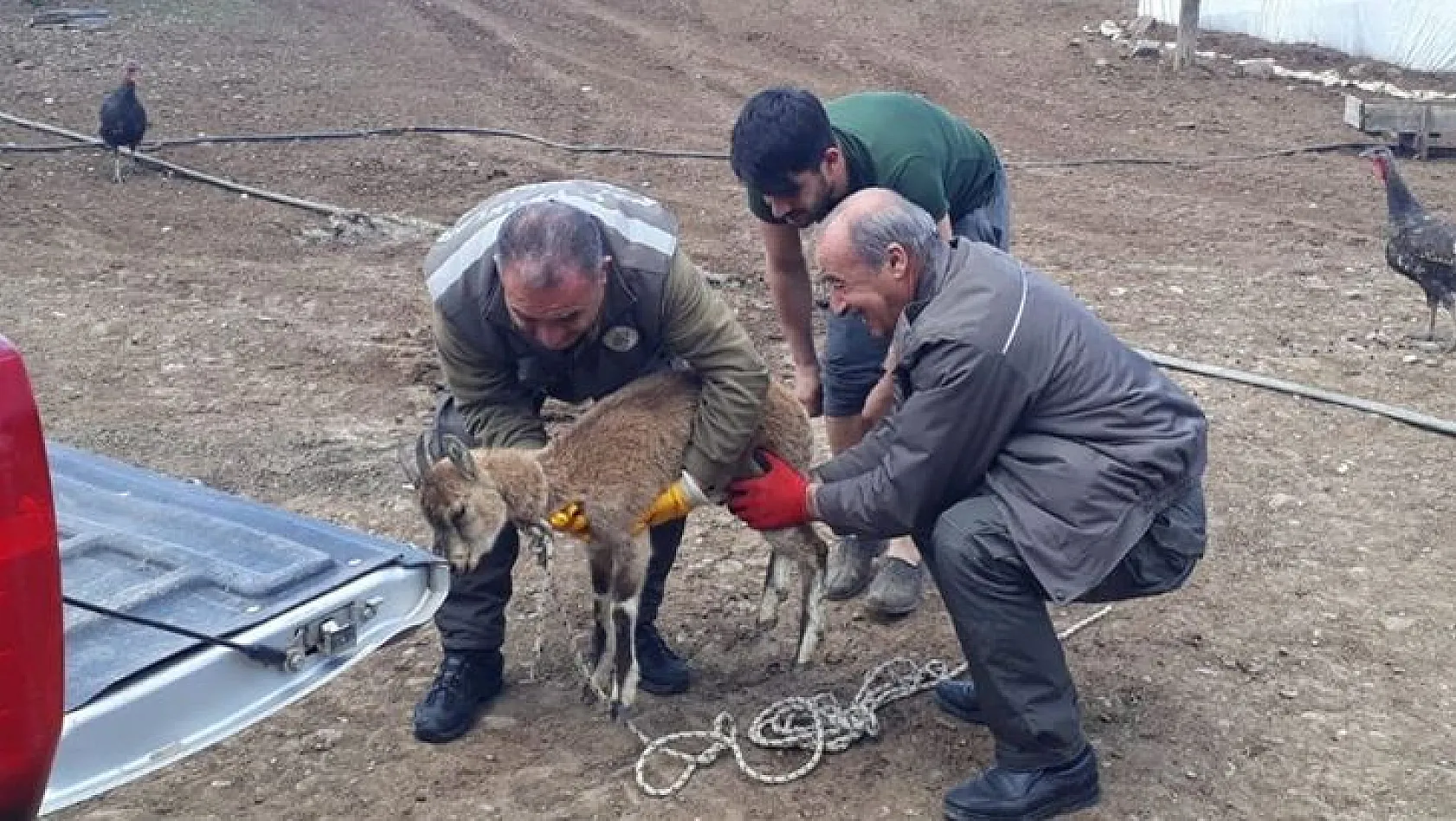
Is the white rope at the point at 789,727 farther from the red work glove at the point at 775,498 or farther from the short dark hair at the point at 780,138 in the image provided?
the short dark hair at the point at 780,138

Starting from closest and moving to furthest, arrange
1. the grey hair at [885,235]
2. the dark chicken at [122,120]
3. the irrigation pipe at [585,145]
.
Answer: the grey hair at [885,235], the dark chicken at [122,120], the irrigation pipe at [585,145]

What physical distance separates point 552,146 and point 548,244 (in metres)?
8.99

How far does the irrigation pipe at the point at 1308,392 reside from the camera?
23.8 feet

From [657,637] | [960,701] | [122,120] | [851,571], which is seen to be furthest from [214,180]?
[960,701]

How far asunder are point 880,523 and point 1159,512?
760 millimetres

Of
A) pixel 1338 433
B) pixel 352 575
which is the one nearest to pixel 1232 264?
pixel 1338 433

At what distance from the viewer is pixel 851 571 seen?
5820 millimetres

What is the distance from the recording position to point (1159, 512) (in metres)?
4.29

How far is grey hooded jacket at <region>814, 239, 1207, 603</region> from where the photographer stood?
4.04 metres

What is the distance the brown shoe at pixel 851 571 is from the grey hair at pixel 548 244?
1.98 m

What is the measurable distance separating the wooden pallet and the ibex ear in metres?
10.7

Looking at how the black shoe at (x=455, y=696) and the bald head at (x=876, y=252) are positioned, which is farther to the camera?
the black shoe at (x=455, y=696)

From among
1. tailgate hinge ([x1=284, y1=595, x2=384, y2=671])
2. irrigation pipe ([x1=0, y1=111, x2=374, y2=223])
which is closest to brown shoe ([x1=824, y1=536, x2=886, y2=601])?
tailgate hinge ([x1=284, y1=595, x2=384, y2=671])

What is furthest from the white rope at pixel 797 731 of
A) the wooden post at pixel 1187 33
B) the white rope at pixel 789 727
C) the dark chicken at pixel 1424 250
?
the wooden post at pixel 1187 33
